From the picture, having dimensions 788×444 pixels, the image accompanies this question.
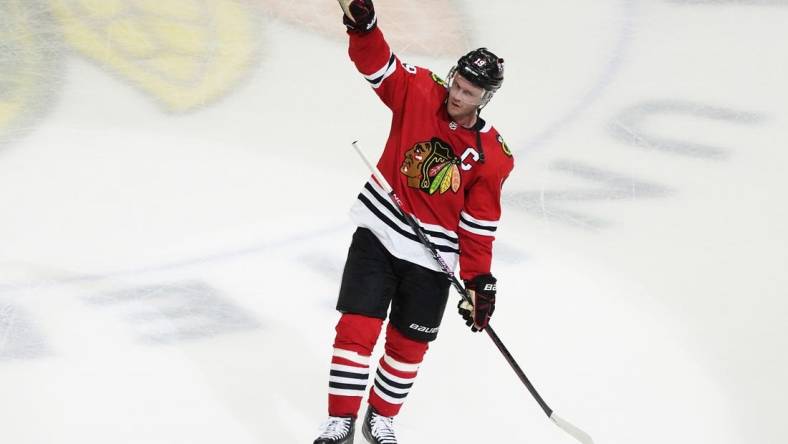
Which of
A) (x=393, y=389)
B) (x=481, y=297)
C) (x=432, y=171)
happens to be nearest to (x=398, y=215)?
(x=432, y=171)

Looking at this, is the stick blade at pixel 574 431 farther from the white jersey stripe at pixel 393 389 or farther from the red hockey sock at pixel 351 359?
the red hockey sock at pixel 351 359

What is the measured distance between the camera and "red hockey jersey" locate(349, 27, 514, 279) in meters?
3.49

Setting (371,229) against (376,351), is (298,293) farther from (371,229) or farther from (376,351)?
(371,229)

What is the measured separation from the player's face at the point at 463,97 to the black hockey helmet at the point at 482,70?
0.7 inches

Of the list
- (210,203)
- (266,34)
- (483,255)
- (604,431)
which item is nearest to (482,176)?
(483,255)

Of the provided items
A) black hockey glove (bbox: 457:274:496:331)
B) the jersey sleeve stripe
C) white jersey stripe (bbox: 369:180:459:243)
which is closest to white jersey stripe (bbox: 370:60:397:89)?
the jersey sleeve stripe

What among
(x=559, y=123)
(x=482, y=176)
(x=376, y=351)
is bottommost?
(x=376, y=351)

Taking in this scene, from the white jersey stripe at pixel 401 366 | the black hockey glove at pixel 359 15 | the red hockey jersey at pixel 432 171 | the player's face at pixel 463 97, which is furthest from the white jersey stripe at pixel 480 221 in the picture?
the black hockey glove at pixel 359 15

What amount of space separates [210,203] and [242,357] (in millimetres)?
1287

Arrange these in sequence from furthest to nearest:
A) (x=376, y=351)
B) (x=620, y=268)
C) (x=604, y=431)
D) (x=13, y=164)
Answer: (x=13, y=164), (x=620, y=268), (x=376, y=351), (x=604, y=431)

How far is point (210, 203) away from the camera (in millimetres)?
5340

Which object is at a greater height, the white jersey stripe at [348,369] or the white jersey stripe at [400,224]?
the white jersey stripe at [400,224]

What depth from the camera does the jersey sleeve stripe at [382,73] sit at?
3.49 meters

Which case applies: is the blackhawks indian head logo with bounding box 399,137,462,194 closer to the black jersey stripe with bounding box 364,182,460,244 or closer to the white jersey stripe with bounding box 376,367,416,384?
the black jersey stripe with bounding box 364,182,460,244
